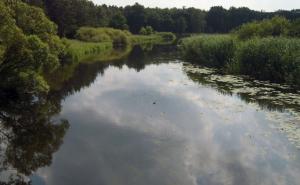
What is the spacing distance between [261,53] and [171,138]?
13.6m

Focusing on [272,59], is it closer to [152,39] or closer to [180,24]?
[152,39]

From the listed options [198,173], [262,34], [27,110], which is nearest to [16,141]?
[27,110]

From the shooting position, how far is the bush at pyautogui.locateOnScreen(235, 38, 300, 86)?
22031mm

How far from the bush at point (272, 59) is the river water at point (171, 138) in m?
1.34

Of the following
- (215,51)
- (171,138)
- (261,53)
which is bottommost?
(171,138)

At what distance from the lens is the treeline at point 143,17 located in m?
55.8

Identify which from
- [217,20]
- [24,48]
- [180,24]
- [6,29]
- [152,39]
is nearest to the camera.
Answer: [6,29]

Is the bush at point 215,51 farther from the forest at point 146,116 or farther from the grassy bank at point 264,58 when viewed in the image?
the forest at point 146,116

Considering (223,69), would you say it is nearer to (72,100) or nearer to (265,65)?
(265,65)

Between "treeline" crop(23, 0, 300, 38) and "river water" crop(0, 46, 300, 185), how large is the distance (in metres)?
34.6

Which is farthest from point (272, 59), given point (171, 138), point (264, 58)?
→ point (171, 138)

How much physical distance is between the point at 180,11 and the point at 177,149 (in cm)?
12152

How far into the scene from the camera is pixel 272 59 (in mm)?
23859

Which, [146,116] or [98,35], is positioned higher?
[98,35]
